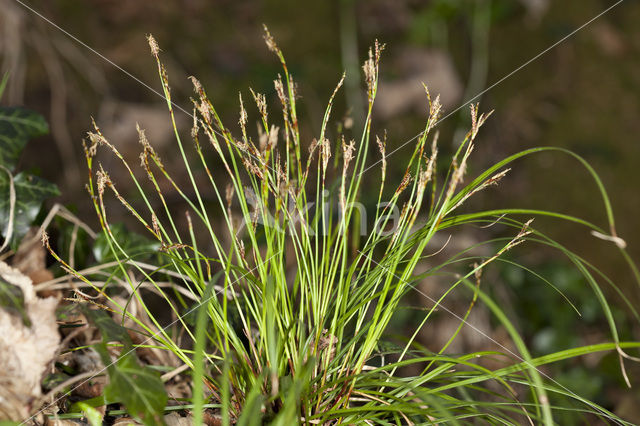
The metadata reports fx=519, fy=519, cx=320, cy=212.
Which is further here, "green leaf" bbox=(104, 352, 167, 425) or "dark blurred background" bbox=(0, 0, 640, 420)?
"dark blurred background" bbox=(0, 0, 640, 420)

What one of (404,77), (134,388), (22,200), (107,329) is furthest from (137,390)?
(404,77)

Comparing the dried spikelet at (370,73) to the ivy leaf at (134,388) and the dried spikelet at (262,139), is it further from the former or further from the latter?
the ivy leaf at (134,388)

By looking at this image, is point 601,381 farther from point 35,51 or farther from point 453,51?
point 35,51

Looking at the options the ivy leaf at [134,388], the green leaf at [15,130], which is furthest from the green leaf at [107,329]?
the green leaf at [15,130]

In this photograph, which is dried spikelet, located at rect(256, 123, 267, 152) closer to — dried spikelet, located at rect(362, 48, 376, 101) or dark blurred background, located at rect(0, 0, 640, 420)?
dried spikelet, located at rect(362, 48, 376, 101)

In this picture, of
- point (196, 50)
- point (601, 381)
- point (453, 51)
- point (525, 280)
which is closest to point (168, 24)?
point (196, 50)

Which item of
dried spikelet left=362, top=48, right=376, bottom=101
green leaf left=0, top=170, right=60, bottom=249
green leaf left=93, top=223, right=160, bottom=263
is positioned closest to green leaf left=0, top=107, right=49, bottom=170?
green leaf left=0, top=170, right=60, bottom=249

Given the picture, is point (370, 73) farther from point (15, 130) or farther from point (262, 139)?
point (15, 130)
